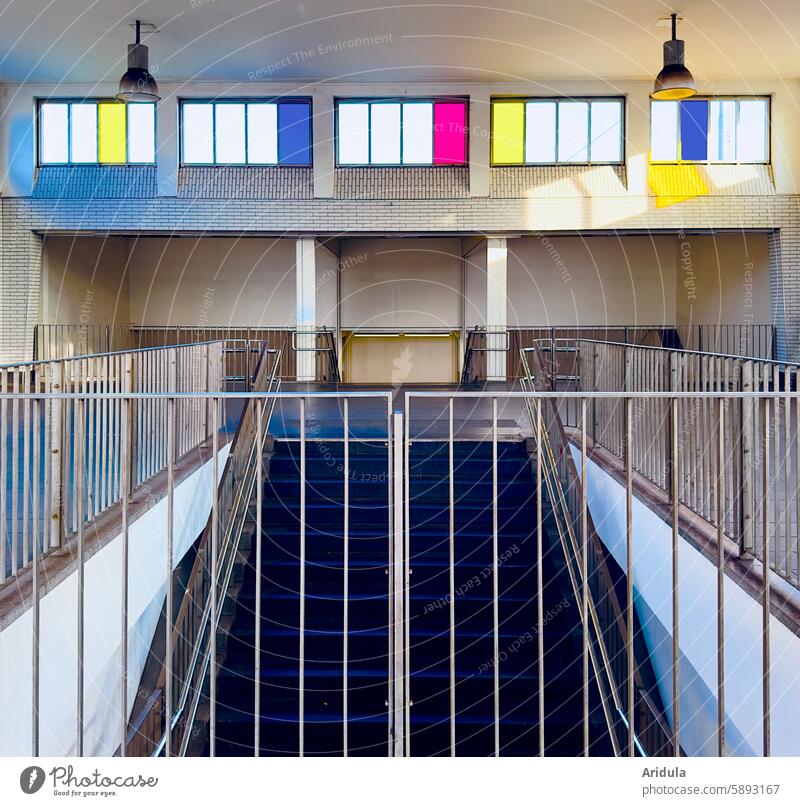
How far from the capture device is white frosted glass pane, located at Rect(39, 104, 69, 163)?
17.0 m

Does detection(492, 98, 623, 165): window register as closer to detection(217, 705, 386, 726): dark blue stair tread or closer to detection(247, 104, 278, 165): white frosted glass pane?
detection(247, 104, 278, 165): white frosted glass pane

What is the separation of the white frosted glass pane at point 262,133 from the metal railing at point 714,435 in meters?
9.40

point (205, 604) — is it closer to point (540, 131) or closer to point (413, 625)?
point (413, 625)

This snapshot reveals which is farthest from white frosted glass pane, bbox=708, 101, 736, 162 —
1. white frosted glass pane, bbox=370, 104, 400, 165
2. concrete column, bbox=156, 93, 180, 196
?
concrete column, bbox=156, 93, 180, 196

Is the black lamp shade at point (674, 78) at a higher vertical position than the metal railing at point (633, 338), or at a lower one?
higher

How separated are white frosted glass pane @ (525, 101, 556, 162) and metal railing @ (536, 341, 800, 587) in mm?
8094

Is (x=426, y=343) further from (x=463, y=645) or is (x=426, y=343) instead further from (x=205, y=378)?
(x=463, y=645)

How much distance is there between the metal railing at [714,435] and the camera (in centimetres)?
467

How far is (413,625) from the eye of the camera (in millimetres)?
6723

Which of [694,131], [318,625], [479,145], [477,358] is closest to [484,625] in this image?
[318,625]

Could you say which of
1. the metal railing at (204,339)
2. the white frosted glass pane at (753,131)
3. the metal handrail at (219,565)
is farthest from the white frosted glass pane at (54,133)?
the white frosted glass pane at (753,131)

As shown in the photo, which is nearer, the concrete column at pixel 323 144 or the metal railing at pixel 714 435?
the metal railing at pixel 714 435

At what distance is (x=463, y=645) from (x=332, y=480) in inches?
96.3

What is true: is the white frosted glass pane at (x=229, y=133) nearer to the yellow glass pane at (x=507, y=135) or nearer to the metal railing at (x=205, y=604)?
the yellow glass pane at (x=507, y=135)
